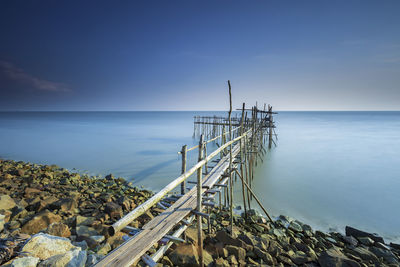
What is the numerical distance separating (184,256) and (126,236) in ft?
4.13

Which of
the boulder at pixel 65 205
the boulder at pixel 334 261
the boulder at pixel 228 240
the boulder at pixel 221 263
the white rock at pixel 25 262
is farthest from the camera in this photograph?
the boulder at pixel 65 205

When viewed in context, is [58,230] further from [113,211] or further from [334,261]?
[334,261]

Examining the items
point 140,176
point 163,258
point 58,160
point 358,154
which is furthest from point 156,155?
point 358,154

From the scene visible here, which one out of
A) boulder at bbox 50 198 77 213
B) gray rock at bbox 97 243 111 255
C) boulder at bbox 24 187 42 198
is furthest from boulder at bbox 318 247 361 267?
boulder at bbox 24 187 42 198

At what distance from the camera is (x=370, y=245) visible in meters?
5.84

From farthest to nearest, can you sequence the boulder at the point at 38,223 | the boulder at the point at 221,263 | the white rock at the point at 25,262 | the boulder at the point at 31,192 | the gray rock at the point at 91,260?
1. the boulder at the point at 31,192
2. the boulder at the point at 38,223
3. the boulder at the point at 221,263
4. the gray rock at the point at 91,260
5. the white rock at the point at 25,262

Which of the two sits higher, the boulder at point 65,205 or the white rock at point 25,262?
the white rock at point 25,262

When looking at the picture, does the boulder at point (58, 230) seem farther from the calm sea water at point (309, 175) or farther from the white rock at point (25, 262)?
the calm sea water at point (309, 175)

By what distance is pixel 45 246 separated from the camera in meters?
3.14

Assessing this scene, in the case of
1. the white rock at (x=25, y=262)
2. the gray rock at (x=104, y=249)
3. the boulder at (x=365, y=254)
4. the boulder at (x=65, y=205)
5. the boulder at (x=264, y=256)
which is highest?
the white rock at (x=25, y=262)

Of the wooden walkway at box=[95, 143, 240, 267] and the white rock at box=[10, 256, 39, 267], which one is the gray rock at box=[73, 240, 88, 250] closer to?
the white rock at box=[10, 256, 39, 267]

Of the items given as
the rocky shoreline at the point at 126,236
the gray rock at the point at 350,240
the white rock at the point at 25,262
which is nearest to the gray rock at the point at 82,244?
the rocky shoreline at the point at 126,236

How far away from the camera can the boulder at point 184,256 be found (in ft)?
11.8

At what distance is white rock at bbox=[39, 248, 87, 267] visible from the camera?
9.27 feet
